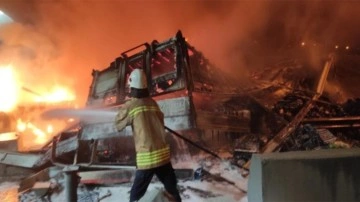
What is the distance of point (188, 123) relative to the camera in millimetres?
7023

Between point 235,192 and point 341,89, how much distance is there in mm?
8751

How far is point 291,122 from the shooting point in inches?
332

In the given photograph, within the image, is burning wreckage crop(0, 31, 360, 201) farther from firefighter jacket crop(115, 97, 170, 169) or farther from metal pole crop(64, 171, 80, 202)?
firefighter jacket crop(115, 97, 170, 169)

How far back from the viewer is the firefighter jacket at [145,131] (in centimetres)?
399

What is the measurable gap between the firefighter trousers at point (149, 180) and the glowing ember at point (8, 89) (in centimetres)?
1303

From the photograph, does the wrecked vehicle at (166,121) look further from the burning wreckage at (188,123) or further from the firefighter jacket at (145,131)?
the firefighter jacket at (145,131)

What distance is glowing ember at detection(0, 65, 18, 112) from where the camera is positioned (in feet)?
50.3

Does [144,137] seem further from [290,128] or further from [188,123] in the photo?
[290,128]

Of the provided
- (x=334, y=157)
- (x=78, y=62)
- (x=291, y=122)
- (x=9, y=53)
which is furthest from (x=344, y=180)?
(x=9, y=53)

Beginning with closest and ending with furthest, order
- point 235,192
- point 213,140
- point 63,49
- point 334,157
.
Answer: point 334,157 < point 235,192 < point 213,140 < point 63,49

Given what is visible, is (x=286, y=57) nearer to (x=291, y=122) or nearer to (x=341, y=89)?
(x=341, y=89)

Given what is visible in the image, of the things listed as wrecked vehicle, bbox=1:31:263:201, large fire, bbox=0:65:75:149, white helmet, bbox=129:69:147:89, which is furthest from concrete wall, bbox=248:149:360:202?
large fire, bbox=0:65:75:149

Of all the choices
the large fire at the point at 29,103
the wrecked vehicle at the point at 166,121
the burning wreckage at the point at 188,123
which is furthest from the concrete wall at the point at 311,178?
the large fire at the point at 29,103

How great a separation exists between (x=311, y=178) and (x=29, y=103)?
15.0 m
